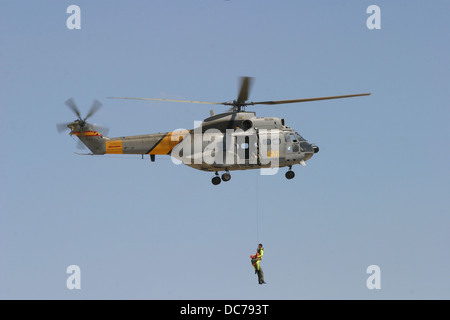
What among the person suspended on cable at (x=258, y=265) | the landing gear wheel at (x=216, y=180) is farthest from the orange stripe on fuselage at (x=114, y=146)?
the person suspended on cable at (x=258, y=265)

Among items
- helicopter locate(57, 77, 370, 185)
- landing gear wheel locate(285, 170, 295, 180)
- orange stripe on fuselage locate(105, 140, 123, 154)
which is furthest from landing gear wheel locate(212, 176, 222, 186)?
orange stripe on fuselage locate(105, 140, 123, 154)

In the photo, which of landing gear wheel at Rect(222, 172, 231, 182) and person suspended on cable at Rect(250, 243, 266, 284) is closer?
person suspended on cable at Rect(250, 243, 266, 284)

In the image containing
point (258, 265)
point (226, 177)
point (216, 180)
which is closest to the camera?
point (258, 265)

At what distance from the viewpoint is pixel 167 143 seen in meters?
43.7

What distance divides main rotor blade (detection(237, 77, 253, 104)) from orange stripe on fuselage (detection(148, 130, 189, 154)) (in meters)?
3.29

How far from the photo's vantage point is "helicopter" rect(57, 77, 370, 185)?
43438mm

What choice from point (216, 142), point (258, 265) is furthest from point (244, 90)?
point (258, 265)

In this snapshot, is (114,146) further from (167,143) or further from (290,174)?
(290,174)

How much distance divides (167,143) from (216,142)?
2.28m

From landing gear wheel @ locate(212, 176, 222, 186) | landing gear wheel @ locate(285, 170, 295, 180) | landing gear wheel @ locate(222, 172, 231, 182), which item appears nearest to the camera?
landing gear wheel @ locate(222, 172, 231, 182)

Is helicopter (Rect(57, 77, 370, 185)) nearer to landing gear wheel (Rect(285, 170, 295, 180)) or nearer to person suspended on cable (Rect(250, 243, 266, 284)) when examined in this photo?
landing gear wheel (Rect(285, 170, 295, 180))

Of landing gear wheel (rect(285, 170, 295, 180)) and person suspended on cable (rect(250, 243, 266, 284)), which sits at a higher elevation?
landing gear wheel (rect(285, 170, 295, 180))

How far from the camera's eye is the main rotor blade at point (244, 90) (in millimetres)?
42656
